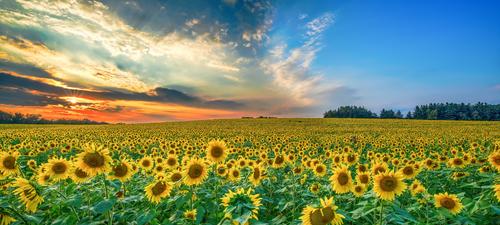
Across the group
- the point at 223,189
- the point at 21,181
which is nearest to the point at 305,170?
the point at 223,189

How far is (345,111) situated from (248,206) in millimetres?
138728

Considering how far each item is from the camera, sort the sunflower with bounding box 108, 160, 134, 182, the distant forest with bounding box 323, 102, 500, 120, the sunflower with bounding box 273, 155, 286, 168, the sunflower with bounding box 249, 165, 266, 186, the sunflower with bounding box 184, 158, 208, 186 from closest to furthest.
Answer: the sunflower with bounding box 184, 158, 208, 186 → the sunflower with bounding box 108, 160, 134, 182 → the sunflower with bounding box 249, 165, 266, 186 → the sunflower with bounding box 273, 155, 286, 168 → the distant forest with bounding box 323, 102, 500, 120

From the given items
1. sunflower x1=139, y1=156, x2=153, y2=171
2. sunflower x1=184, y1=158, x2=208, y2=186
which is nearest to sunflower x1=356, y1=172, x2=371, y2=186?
sunflower x1=184, y1=158, x2=208, y2=186

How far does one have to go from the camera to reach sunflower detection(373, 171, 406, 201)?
4.01m

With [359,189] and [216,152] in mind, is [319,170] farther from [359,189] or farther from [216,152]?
[216,152]

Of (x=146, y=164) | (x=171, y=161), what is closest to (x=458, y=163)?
(x=171, y=161)

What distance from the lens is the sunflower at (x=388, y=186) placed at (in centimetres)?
401

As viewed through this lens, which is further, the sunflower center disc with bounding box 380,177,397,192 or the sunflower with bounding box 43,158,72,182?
the sunflower with bounding box 43,158,72,182

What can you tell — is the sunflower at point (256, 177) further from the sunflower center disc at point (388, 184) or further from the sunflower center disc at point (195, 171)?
the sunflower center disc at point (388, 184)

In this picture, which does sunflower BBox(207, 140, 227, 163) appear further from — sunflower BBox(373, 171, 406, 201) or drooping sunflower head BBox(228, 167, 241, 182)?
sunflower BBox(373, 171, 406, 201)

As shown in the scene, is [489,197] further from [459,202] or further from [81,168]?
[81,168]

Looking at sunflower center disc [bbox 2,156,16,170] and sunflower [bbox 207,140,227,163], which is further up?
sunflower [bbox 207,140,227,163]

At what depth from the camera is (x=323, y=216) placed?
328 cm

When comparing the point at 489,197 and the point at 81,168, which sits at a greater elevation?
the point at 81,168
